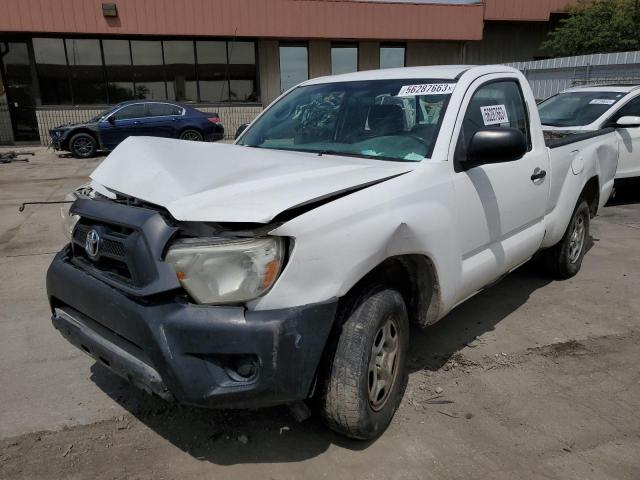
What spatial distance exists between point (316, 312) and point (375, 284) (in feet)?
1.72

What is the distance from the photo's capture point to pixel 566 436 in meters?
2.67

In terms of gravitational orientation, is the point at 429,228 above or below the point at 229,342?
above

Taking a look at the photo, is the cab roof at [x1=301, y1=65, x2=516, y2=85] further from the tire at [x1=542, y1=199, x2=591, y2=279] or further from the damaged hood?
the tire at [x1=542, y1=199, x2=591, y2=279]

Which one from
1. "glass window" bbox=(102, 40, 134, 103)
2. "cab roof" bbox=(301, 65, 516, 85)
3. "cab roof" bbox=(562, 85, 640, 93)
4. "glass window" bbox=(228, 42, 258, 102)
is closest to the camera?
"cab roof" bbox=(301, 65, 516, 85)

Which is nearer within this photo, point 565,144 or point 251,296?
point 251,296

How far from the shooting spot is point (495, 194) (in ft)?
10.7

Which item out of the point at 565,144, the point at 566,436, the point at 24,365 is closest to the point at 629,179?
the point at 565,144

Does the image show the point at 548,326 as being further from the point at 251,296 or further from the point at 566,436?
the point at 251,296

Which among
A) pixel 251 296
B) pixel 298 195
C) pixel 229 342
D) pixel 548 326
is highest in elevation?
pixel 298 195

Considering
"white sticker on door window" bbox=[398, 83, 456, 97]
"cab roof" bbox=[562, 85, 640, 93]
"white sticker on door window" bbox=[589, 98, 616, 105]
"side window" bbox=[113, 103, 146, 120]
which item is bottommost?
"side window" bbox=[113, 103, 146, 120]

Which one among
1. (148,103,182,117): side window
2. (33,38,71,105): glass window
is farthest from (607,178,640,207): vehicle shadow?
(33,38,71,105): glass window

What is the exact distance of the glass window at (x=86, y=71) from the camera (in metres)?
18.2

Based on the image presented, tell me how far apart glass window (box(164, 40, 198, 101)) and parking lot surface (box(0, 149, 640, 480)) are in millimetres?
16512

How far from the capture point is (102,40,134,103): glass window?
18.5 metres
